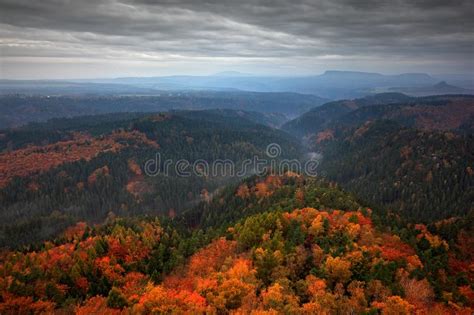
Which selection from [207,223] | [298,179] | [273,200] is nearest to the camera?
[273,200]

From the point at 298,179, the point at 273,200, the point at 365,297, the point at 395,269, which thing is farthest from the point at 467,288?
the point at 298,179

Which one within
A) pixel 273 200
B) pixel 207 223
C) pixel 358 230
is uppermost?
pixel 358 230

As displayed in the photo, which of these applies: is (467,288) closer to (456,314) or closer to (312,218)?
(456,314)

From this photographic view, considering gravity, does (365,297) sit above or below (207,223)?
above

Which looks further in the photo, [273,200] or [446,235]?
[273,200]

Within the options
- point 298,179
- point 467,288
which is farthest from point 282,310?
point 298,179

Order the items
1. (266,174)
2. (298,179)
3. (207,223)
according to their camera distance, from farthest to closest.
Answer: (266,174) < (298,179) < (207,223)
